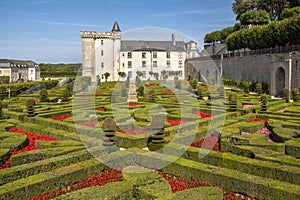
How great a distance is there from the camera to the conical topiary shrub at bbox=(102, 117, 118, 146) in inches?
329

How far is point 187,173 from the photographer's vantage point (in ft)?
23.1

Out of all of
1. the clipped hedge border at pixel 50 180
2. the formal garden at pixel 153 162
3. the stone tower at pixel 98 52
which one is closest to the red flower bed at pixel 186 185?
the formal garden at pixel 153 162

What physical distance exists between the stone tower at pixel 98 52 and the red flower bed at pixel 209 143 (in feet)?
138

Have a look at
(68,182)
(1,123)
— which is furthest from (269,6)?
(68,182)

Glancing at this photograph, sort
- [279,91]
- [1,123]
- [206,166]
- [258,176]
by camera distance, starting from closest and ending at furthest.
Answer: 1. [258,176]
2. [206,166]
3. [1,123]
4. [279,91]

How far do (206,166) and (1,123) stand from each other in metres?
9.01

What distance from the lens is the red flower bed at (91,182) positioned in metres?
6.19

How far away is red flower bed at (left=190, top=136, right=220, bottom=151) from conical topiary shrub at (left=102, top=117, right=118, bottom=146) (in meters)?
2.50

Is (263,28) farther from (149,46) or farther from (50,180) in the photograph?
(149,46)

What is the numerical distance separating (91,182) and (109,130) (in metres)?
1.93

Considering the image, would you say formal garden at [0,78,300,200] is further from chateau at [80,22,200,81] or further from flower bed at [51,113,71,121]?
chateau at [80,22,200,81]

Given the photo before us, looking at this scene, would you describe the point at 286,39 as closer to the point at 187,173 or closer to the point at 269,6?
the point at 269,6

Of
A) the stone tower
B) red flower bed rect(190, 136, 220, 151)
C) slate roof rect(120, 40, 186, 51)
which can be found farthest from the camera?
slate roof rect(120, 40, 186, 51)

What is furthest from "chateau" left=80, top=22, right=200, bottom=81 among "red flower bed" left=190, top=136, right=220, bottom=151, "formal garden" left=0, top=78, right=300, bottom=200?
"red flower bed" left=190, top=136, right=220, bottom=151
